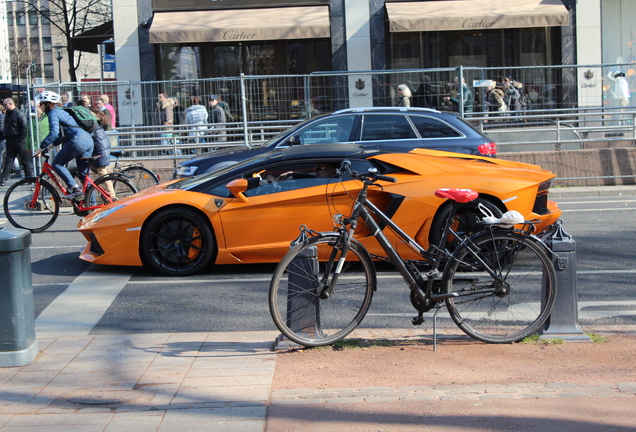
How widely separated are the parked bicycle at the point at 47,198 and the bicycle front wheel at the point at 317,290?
6.33m

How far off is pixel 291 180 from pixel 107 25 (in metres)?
19.2

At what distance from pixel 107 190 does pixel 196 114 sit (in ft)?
17.2

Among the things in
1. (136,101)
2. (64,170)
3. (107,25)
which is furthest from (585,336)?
(107,25)

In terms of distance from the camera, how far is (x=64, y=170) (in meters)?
11.0

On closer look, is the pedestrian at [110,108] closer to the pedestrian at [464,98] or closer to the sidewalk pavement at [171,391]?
the pedestrian at [464,98]

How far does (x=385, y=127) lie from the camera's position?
441 inches

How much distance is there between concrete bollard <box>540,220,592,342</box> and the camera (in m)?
5.13

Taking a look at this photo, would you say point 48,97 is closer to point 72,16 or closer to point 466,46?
point 466,46

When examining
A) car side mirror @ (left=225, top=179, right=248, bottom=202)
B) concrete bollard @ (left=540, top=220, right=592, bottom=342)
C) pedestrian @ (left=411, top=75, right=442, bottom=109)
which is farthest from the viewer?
pedestrian @ (left=411, top=75, right=442, bottom=109)

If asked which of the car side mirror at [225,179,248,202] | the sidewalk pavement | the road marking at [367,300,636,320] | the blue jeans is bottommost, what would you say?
the road marking at [367,300,636,320]

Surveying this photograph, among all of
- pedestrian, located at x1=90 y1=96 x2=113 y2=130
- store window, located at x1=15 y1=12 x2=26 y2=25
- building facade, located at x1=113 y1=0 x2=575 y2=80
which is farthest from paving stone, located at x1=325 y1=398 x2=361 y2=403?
store window, located at x1=15 y1=12 x2=26 y2=25

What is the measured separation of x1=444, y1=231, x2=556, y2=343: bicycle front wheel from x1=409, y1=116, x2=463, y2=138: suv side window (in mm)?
5976

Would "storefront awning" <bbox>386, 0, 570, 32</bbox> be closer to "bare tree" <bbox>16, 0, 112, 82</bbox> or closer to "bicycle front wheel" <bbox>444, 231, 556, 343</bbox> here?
"bare tree" <bbox>16, 0, 112, 82</bbox>

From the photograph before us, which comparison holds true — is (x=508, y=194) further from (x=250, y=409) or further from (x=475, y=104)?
(x=475, y=104)
